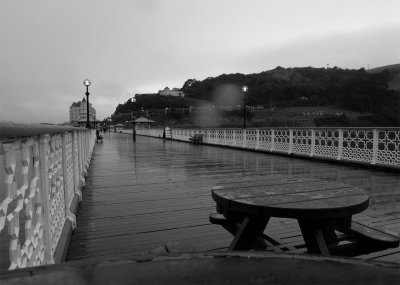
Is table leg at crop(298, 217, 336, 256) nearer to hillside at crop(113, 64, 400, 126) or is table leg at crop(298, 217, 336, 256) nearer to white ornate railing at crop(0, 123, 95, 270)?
white ornate railing at crop(0, 123, 95, 270)

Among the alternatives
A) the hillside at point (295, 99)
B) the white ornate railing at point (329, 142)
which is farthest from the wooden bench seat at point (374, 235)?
the hillside at point (295, 99)

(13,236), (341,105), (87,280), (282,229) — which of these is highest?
(341,105)

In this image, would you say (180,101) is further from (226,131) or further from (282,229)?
(282,229)

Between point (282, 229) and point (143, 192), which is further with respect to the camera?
point (143, 192)

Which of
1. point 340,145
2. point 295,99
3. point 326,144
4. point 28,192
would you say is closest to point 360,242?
point 28,192

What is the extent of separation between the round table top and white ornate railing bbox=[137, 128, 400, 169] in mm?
6047

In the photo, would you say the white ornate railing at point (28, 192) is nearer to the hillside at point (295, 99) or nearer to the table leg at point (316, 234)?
the table leg at point (316, 234)

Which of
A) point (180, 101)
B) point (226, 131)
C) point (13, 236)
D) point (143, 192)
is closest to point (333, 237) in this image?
point (13, 236)

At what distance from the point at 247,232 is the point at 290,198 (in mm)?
328

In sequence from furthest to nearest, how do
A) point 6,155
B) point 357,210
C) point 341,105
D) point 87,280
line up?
point 341,105
point 357,210
point 6,155
point 87,280

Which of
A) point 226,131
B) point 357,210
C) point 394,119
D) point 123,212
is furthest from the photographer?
point 394,119

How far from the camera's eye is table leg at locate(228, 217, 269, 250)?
1.93 metres

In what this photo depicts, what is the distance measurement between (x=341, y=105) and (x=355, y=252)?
100818 mm

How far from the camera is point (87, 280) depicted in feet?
2.68
